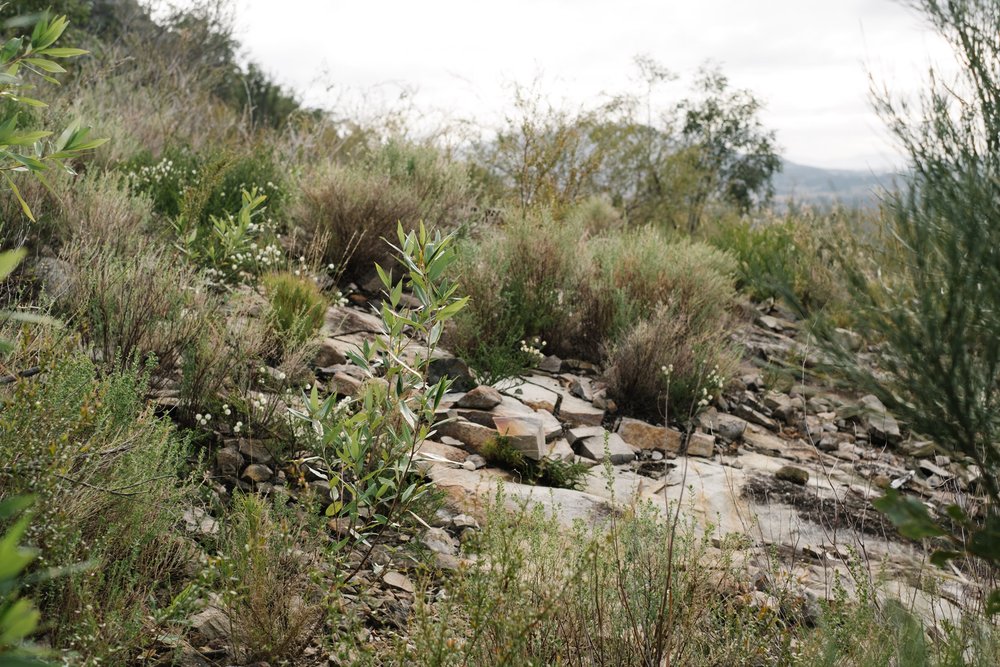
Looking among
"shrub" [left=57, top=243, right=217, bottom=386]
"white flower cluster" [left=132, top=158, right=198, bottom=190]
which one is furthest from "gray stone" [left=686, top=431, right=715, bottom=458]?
"white flower cluster" [left=132, top=158, right=198, bottom=190]

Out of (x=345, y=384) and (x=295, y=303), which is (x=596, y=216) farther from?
(x=345, y=384)

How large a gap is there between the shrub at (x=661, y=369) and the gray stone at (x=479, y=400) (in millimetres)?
1146

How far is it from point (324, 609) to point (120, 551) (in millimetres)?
634

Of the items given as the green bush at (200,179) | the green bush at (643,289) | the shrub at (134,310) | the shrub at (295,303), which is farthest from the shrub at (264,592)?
the green bush at (643,289)

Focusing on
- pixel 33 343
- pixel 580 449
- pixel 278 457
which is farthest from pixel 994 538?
pixel 580 449

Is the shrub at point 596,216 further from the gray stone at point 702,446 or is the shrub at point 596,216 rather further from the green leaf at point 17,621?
the green leaf at point 17,621

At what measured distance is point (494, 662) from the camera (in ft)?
6.88

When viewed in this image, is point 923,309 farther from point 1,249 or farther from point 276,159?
point 276,159

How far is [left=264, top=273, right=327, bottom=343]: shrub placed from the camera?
438cm

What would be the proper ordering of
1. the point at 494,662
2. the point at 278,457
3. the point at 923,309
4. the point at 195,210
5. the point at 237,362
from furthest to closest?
the point at 195,210 < the point at 237,362 < the point at 278,457 < the point at 494,662 < the point at 923,309

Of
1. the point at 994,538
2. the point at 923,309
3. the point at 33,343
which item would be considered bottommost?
the point at 33,343

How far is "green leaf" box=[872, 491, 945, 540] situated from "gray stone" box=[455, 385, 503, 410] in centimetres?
322

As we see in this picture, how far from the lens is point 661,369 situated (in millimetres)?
5254

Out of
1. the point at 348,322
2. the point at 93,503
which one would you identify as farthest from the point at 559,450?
the point at 93,503
